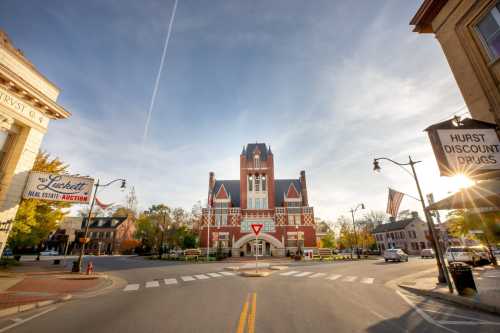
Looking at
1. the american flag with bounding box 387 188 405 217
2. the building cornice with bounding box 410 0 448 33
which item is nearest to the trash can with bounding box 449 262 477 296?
the american flag with bounding box 387 188 405 217

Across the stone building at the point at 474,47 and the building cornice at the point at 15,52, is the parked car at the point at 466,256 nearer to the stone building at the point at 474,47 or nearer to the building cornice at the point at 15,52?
the stone building at the point at 474,47

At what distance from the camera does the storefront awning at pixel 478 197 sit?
666 cm

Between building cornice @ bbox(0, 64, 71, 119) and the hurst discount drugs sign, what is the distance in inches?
670

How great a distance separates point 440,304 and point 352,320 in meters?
4.73

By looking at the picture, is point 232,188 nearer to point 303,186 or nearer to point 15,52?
point 303,186

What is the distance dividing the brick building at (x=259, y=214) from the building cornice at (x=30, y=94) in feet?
109

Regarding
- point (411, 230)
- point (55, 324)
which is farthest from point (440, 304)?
point (411, 230)

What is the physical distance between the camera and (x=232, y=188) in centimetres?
5103

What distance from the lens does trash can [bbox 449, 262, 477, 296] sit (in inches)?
332

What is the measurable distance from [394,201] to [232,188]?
126 feet

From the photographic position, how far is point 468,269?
867cm

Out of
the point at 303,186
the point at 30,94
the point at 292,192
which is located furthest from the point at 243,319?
the point at 303,186

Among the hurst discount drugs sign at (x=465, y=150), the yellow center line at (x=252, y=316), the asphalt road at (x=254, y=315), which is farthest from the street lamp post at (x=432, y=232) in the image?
the yellow center line at (x=252, y=316)

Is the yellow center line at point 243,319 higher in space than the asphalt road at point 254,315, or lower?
higher
